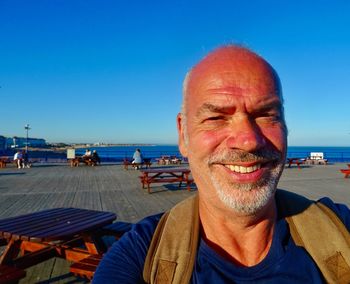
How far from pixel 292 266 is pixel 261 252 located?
0.15m

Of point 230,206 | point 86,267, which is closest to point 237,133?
point 230,206

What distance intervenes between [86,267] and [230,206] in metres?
2.25

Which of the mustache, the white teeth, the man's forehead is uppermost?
the man's forehead

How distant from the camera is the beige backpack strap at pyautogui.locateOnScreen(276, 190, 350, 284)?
1.17 meters

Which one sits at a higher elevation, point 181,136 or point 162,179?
point 181,136

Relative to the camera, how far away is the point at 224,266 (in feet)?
4.07

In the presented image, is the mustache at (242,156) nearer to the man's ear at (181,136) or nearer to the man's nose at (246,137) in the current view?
the man's nose at (246,137)

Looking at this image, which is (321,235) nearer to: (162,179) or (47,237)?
(47,237)

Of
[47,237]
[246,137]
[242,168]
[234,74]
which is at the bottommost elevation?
[47,237]

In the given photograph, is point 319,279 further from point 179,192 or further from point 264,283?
point 179,192

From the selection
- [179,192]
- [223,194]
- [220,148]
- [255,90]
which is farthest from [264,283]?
[179,192]

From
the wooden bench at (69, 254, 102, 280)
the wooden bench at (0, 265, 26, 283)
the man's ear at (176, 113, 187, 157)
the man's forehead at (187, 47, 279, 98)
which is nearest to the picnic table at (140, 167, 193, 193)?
the wooden bench at (69, 254, 102, 280)

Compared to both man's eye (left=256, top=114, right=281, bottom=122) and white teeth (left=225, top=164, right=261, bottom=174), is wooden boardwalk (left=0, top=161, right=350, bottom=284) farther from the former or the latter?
man's eye (left=256, top=114, right=281, bottom=122)

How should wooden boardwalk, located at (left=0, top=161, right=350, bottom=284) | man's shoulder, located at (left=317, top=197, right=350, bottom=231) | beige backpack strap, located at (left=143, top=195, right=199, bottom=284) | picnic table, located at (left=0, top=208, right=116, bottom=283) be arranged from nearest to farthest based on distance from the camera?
beige backpack strap, located at (left=143, top=195, right=199, bottom=284) → man's shoulder, located at (left=317, top=197, right=350, bottom=231) → picnic table, located at (left=0, top=208, right=116, bottom=283) → wooden boardwalk, located at (left=0, top=161, right=350, bottom=284)
